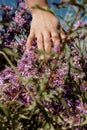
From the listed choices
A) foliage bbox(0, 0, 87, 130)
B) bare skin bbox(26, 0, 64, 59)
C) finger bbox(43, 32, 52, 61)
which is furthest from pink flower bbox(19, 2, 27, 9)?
finger bbox(43, 32, 52, 61)

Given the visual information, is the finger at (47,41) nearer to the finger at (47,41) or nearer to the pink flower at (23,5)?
the finger at (47,41)

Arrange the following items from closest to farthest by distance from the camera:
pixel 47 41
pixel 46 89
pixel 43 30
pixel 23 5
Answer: pixel 46 89 → pixel 47 41 → pixel 43 30 → pixel 23 5

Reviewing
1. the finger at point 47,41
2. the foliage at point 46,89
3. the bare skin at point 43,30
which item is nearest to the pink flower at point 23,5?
the bare skin at point 43,30

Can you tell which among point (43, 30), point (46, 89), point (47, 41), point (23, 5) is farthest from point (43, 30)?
point (46, 89)

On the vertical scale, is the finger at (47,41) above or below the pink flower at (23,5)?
below

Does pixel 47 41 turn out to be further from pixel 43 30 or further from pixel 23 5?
pixel 23 5

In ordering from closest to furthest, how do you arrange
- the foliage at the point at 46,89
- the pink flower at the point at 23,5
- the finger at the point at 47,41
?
1. the foliage at the point at 46,89
2. the finger at the point at 47,41
3. the pink flower at the point at 23,5

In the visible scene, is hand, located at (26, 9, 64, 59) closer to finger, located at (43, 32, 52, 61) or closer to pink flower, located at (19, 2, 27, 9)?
finger, located at (43, 32, 52, 61)

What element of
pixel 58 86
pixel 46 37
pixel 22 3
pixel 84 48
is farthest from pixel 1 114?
pixel 22 3
